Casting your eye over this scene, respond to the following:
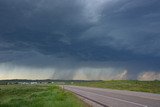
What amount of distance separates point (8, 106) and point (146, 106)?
15992 mm

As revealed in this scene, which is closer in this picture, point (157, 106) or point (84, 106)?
point (157, 106)

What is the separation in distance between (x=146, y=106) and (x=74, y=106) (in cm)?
556

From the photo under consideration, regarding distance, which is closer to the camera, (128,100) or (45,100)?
(128,100)

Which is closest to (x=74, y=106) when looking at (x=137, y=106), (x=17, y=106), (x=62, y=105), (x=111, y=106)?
(x=62, y=105)

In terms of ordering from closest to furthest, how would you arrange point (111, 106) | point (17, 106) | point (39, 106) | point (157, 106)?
point (157, 106), point (111, 106), point (39, 106), point (17, 106)

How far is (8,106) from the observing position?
36.7 metres

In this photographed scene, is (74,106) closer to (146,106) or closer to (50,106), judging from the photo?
(50,106)

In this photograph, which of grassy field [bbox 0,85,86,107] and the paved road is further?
grassy field [bbox 0,85,86,107]

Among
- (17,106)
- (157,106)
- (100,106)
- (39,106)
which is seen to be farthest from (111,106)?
(17,106)

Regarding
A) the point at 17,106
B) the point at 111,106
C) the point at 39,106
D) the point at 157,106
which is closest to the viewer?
the point at 157,106

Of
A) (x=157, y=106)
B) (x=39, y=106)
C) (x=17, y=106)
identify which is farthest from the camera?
(x=17, y=106)

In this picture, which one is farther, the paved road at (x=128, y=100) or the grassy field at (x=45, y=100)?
the grassy field at (x=45, y=100)

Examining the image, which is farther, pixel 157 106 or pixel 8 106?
pixel 8 106

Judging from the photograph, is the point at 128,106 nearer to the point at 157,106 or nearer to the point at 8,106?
the point at 157,106
